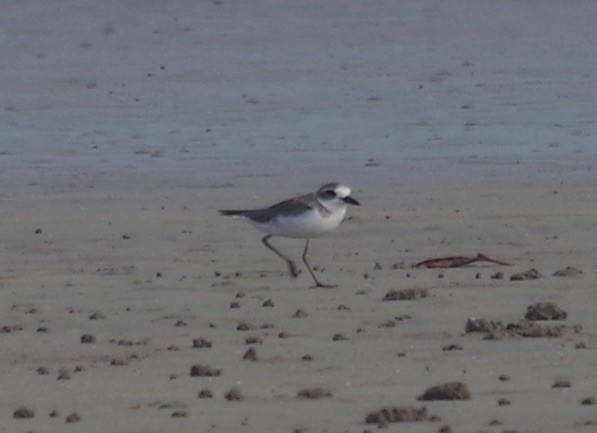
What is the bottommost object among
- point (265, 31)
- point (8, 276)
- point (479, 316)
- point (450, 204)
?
point (479, 316)

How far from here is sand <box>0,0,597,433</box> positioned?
856 cm

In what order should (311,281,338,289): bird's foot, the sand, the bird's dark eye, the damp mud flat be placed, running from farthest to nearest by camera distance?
the bird's dark eye
(311,281,338,289): bird's foot
the sand
the damp mud flat

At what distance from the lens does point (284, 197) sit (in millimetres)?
16922

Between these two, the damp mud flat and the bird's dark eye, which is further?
the bird's dark eye

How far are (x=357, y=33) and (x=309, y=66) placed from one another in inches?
114

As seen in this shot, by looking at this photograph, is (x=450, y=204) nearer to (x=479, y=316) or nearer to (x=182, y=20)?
(x=479, y=316)

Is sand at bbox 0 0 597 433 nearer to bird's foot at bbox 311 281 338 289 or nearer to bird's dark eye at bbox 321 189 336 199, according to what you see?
bird's foot at bbox 311 281 338 289

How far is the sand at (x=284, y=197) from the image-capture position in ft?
28.1

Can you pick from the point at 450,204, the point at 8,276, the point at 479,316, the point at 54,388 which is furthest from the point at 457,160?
the point at 54,388

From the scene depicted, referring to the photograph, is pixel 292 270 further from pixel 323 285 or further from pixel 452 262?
pixel 452 262

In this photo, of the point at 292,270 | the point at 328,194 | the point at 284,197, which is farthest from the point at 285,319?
the point at 284,197

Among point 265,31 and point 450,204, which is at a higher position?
point 265,31

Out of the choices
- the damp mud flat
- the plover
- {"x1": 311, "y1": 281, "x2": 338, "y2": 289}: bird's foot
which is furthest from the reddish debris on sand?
{"x1": 311, "y1": 281, "x2": 338, "y2": 289}: bird's foot

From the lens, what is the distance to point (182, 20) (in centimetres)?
3103
